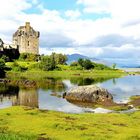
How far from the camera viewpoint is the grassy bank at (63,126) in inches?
1544

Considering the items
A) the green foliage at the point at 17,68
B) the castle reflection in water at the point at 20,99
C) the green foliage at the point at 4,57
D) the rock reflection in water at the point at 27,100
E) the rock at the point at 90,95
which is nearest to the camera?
the rock reflection in water at the point at 27,100

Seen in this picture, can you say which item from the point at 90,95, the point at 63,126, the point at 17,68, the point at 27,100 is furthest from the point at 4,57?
the point at 63,126

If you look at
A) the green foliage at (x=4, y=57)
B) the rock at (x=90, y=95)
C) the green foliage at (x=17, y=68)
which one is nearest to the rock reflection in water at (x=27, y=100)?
the rock at (x=90, y=95)

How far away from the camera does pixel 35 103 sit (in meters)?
76.5

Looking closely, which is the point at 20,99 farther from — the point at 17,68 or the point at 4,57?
the point at 4,57

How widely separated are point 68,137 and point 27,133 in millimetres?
4636

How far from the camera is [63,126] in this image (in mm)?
43719

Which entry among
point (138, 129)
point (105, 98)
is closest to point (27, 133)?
point (138, 129)

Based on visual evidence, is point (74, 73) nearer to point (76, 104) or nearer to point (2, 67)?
point (2, 67)

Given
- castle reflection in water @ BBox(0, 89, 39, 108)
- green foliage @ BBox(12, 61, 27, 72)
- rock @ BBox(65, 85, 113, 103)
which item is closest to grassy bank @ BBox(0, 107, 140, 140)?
castle reflection in water @ BBox(0, 89, 39, 108)

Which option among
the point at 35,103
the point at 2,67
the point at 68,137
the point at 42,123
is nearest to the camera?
the point at 68,137

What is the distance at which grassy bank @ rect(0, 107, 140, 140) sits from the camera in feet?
129

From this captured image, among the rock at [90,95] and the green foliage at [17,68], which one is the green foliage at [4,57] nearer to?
the green foliage at [17,68]

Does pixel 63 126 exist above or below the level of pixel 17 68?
below
